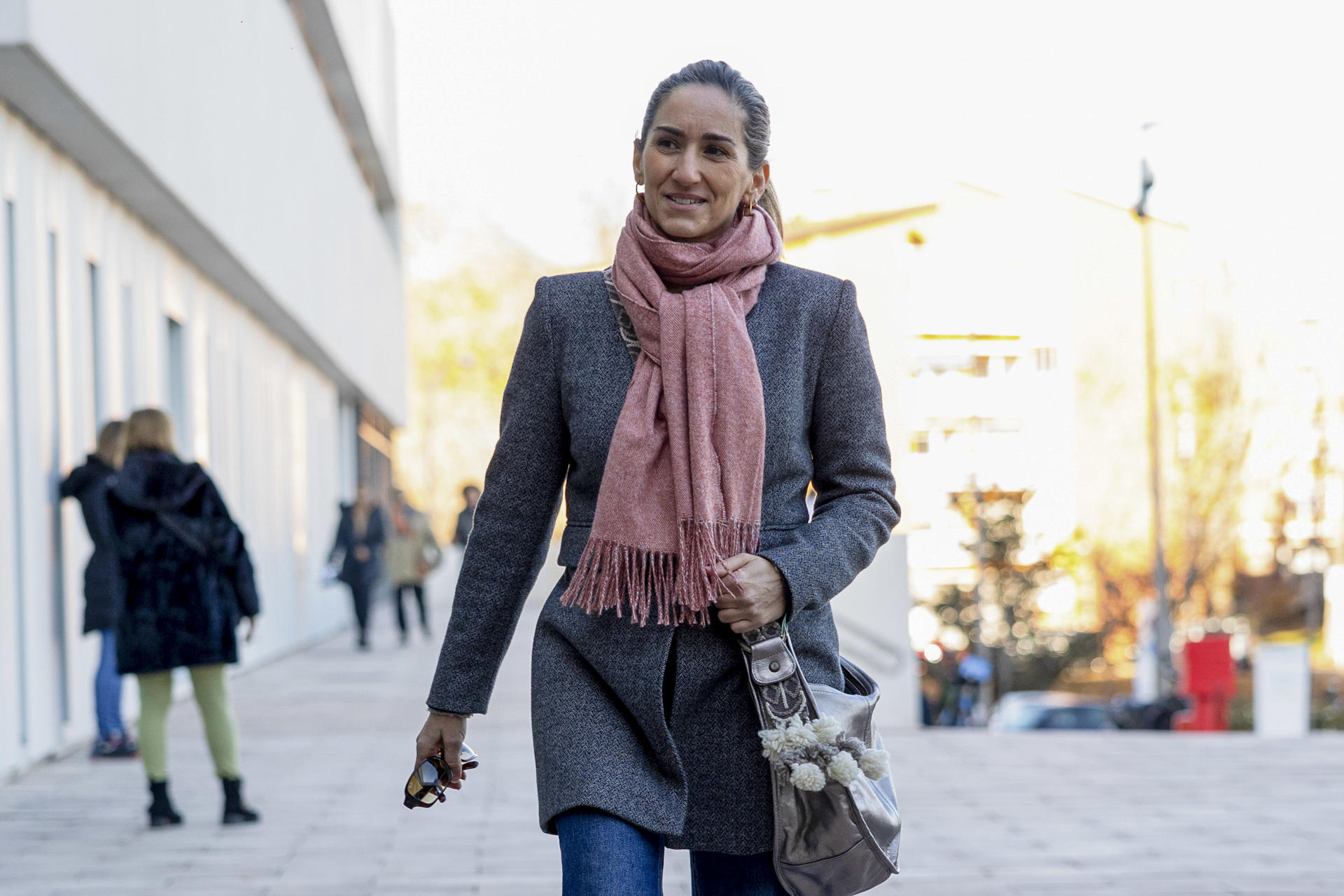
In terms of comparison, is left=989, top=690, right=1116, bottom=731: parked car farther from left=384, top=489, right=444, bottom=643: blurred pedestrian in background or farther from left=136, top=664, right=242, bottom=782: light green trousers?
left=136, top=664, right=242, bottom=782: light green trousers

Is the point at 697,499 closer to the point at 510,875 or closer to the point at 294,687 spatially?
the point at 510,875

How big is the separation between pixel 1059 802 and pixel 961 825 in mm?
924

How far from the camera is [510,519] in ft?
8.55

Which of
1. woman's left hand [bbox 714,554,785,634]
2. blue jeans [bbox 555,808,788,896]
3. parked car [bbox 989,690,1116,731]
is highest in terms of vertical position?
woman's left hand [bbox 714,554,785,634]

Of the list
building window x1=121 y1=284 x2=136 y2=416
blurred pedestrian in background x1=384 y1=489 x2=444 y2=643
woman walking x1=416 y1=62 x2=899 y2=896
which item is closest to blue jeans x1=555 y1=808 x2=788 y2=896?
woman walking x1=416 y1=62 x2=899 y2=896

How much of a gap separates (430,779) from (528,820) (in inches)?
184

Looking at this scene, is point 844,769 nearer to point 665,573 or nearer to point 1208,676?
point 665,573

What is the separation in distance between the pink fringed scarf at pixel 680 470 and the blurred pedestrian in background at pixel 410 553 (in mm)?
16462

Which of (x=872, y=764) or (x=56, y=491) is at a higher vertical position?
(x=56, y=491)

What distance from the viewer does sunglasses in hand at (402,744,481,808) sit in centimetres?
262

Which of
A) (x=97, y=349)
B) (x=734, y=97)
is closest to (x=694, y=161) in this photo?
(x=734, y=97)

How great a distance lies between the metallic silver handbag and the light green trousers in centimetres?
478

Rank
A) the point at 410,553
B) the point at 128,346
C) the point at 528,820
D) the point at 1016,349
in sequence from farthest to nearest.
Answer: the point at 1016,349
the point at 410,553
the point at 128,346
the point at 528,820

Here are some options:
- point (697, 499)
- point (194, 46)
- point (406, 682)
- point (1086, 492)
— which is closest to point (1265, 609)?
point (1086, 492)
